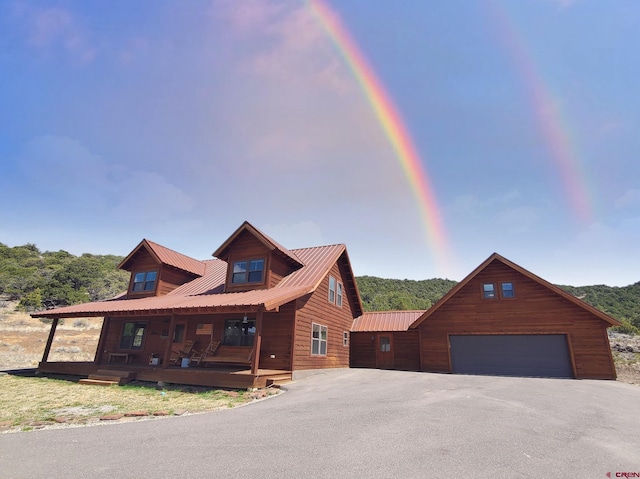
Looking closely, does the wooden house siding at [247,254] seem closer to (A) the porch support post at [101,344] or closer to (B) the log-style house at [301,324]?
(B) the log-style house at [301,324]

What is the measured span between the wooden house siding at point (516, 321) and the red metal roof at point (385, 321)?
8.49 ft

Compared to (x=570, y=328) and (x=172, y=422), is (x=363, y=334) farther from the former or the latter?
(x=172, y=422)

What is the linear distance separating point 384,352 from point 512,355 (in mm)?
7627

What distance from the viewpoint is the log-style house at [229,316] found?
1350 cm

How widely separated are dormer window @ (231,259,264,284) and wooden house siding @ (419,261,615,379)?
34.0 ft

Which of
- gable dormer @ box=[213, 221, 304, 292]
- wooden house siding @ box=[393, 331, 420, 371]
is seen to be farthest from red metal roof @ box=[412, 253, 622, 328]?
gable dormer @ box=[213, 221, 304, 292]

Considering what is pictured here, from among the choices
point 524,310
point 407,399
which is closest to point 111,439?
point 407,399

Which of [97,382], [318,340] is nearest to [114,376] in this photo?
[97,382]

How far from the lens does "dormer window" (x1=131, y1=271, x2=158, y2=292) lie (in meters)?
20.7

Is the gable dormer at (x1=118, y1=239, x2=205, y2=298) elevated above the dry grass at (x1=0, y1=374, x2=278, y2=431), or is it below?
above

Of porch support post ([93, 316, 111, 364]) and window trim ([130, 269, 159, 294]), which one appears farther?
window trim ([130, 269, 159, 294])

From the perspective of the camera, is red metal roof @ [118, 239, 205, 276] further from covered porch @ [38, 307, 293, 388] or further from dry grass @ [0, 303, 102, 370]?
dry grass @ [0, 303, 102, 370]

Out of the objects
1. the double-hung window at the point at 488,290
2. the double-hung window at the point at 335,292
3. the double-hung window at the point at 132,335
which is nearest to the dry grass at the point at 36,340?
the double-hung window at the point at 132,335

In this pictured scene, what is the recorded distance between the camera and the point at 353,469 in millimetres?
4469
